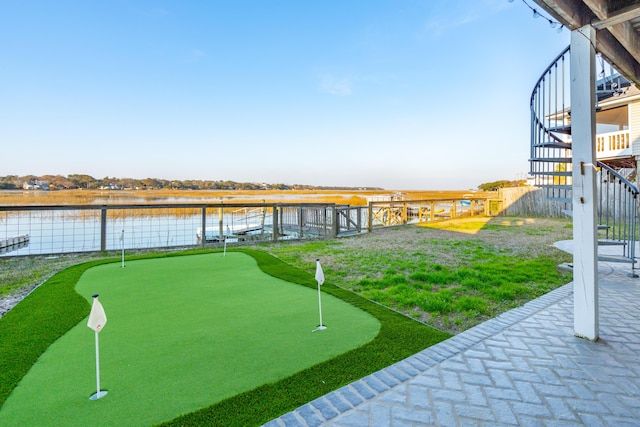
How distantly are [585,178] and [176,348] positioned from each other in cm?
337

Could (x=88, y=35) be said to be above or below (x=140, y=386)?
above

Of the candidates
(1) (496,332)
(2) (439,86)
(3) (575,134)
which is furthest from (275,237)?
(2) (439,86)

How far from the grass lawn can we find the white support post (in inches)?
49.5

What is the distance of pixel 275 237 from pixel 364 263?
11.2 feet

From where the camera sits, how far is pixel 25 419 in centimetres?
135

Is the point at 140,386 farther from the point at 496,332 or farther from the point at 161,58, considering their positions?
the point at 161,58

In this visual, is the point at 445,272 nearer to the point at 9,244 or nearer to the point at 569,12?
the point at 569,12

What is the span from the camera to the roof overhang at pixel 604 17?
211 cm

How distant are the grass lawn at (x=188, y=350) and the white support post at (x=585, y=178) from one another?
1257 mm

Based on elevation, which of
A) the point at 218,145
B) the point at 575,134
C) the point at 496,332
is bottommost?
the point at 496,332

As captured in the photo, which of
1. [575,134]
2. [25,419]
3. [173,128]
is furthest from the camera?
[173,128]

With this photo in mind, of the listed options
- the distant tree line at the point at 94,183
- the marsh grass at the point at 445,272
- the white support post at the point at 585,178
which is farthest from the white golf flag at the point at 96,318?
the distant tree line at the point at 94,183

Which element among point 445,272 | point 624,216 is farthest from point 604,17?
point 624,216

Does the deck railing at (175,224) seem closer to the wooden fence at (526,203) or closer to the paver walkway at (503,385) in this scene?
the wooden fence at (526,203)
